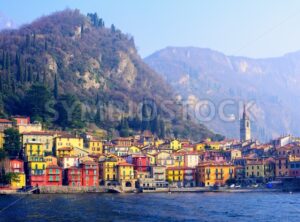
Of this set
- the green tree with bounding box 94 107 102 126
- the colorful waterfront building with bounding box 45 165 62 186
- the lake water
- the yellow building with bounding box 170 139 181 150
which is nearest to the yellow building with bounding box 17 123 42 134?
the colorful waterfront building with bounding box 45 165 62 186

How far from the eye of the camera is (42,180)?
83.6 meters

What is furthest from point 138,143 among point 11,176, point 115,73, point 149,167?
point 115,73

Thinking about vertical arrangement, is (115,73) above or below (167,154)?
above

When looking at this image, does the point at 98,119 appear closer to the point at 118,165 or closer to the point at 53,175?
the point at 118,165

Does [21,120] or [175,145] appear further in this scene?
[175,145]

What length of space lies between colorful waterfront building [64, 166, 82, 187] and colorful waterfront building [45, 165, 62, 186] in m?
1.15

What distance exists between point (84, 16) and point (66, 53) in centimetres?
4044

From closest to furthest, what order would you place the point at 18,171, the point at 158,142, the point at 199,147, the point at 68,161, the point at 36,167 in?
the point at 18,171, the point at 36,167, the point at 68,161, the point at 158,142, the point at 199,147

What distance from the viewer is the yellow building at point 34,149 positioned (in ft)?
292

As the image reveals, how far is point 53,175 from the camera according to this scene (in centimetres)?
8462

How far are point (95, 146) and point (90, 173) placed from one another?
56.7 feet

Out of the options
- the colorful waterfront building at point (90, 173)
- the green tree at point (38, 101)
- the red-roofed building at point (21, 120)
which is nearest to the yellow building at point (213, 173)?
the colorful waterfront building at point (90, 173)

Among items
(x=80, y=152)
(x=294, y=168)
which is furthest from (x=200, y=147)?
(x=80, y=152)

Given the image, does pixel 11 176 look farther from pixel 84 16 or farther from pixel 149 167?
pixel 84 16
